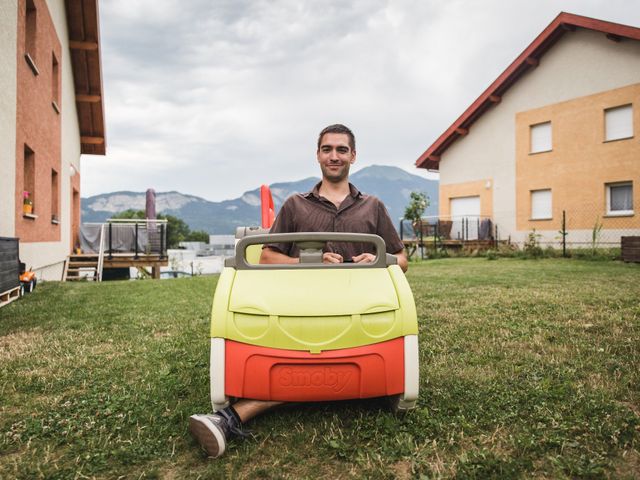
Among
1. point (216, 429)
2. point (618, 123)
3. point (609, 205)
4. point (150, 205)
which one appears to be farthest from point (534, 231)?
point (216, 429)

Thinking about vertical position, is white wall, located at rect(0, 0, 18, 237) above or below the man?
above

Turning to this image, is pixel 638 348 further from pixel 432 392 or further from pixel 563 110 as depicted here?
pixel 563 110

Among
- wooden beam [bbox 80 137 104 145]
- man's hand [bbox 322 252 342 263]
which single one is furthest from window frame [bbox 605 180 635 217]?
wooden beam [bbox 80 137 104 145]

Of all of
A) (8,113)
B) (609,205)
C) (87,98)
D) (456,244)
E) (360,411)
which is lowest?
(360,411)

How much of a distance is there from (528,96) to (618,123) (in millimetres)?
3511

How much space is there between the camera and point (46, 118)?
10.1 metres

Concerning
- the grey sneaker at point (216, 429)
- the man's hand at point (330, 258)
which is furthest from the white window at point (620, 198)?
the grey sneaker at point (216, 429)

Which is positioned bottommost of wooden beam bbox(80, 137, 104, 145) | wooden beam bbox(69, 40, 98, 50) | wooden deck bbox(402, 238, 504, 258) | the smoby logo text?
the smoby logo text

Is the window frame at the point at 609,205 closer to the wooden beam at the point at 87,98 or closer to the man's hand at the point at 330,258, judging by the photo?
the man's hand at the point at 330,258

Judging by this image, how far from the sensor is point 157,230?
49.7 feet

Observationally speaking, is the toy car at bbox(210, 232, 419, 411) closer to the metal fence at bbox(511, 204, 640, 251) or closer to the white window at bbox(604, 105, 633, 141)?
the metal fence at bbox(511, 204, 640, 251)

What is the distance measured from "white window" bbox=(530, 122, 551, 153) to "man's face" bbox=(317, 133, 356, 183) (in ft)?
53.8

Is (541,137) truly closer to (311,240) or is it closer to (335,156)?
(335,156)

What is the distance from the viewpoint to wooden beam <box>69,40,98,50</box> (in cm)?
1348
